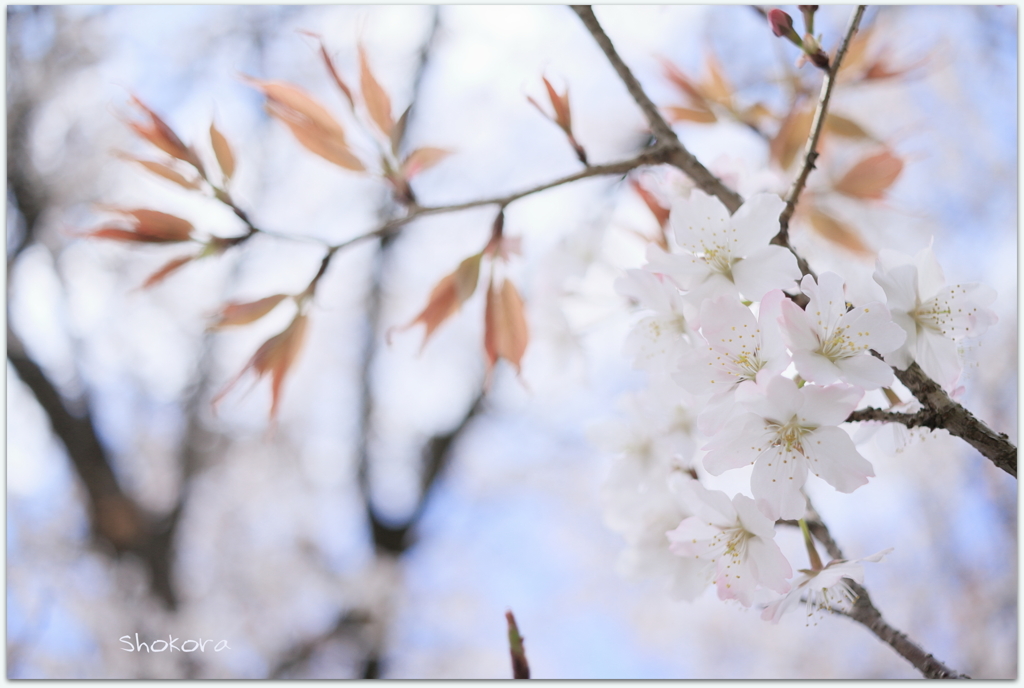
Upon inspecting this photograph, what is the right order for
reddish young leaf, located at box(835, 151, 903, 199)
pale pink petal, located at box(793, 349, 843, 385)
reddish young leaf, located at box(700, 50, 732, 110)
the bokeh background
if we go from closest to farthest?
pale pink petal, located at box(793, 349, 843, 385), reddish young leaf, located at box(835, 151, 903, 199), reddish young leaf, located at box(700, 50, 732, 110), the bokeh background

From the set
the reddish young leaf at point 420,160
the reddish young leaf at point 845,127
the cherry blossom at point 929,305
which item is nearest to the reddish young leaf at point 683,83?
the reddish young leaf at point 845,127

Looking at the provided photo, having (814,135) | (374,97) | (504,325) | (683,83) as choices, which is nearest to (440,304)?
(504,325)

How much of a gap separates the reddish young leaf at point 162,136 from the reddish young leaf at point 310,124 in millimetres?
64

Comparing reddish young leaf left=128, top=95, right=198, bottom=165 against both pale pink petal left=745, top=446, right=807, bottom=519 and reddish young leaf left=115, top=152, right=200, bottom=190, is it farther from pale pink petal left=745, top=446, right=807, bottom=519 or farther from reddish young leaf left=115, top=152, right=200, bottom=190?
pale pink petal left=745, top=446, right=807, bottom=519

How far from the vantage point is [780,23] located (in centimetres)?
31

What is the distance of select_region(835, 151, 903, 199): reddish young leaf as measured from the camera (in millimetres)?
527

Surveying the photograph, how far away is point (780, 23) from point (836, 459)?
23 cm

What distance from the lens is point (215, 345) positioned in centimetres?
215

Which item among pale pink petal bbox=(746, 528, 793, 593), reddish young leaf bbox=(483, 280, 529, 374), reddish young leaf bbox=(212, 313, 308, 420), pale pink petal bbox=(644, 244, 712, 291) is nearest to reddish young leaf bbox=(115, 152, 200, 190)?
reddish young leaf bbox=(212, 313, 308, 420)

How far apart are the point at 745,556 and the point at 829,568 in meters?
0.04

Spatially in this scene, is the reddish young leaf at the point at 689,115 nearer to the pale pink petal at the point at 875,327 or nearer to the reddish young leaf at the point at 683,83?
the reddish young leaf at the point at 683,83

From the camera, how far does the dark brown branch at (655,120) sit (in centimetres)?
33

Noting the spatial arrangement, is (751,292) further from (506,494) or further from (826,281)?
(506,494)

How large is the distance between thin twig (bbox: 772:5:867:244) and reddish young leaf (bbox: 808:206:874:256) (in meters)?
0.31
